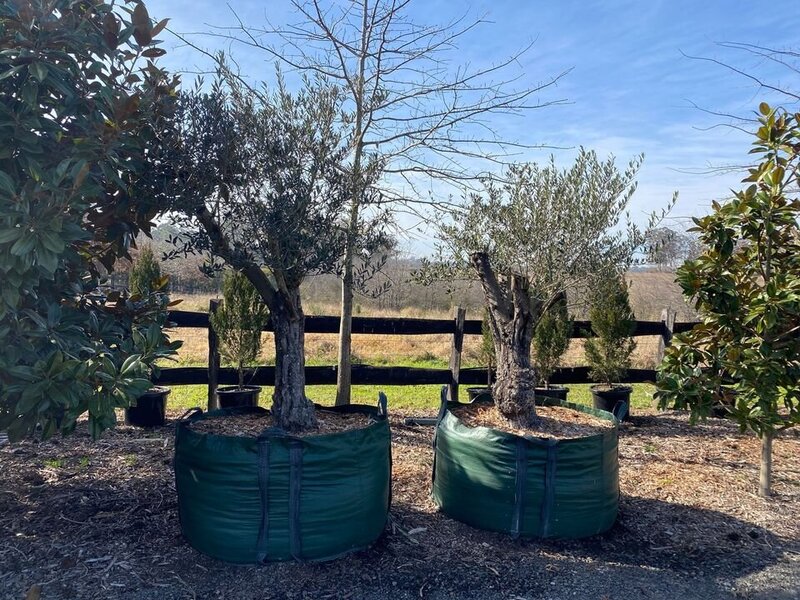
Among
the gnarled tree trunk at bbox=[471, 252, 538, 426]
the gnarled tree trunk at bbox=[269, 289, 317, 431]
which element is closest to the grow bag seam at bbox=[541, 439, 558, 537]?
Result: the gnarled tree trunk at bbox=[471, 252, 538, 426]

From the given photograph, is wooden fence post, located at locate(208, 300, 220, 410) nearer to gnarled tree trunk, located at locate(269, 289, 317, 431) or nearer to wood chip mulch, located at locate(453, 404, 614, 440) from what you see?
gnarled tree trunk, located at locate(269, 289, 317, 431)

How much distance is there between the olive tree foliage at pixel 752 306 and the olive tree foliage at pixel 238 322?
4.14m

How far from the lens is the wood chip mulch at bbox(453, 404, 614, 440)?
417 centimetres

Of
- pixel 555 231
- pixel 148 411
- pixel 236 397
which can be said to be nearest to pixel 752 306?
pixel 555 231

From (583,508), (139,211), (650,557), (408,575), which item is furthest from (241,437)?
(650,557)

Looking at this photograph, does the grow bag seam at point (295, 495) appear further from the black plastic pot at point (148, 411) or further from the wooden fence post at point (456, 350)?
the wooden fence post at point (456, 350)

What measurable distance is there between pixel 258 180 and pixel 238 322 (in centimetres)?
342

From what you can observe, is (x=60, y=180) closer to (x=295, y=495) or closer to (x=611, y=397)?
(x=295, y=495)

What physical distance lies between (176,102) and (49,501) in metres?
2.82

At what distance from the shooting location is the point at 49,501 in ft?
13.3

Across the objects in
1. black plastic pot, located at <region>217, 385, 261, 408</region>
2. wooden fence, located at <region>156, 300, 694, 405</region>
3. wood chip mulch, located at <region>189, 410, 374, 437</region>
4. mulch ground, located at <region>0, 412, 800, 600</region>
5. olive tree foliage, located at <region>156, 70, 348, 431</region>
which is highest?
olive tree foliage, located at <region>156, 70, 348, 431</region>

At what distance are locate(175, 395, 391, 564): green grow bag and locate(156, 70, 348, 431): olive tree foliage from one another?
1.03 m

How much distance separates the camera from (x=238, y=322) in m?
6.55

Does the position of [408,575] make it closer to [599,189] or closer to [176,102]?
[176,102]
